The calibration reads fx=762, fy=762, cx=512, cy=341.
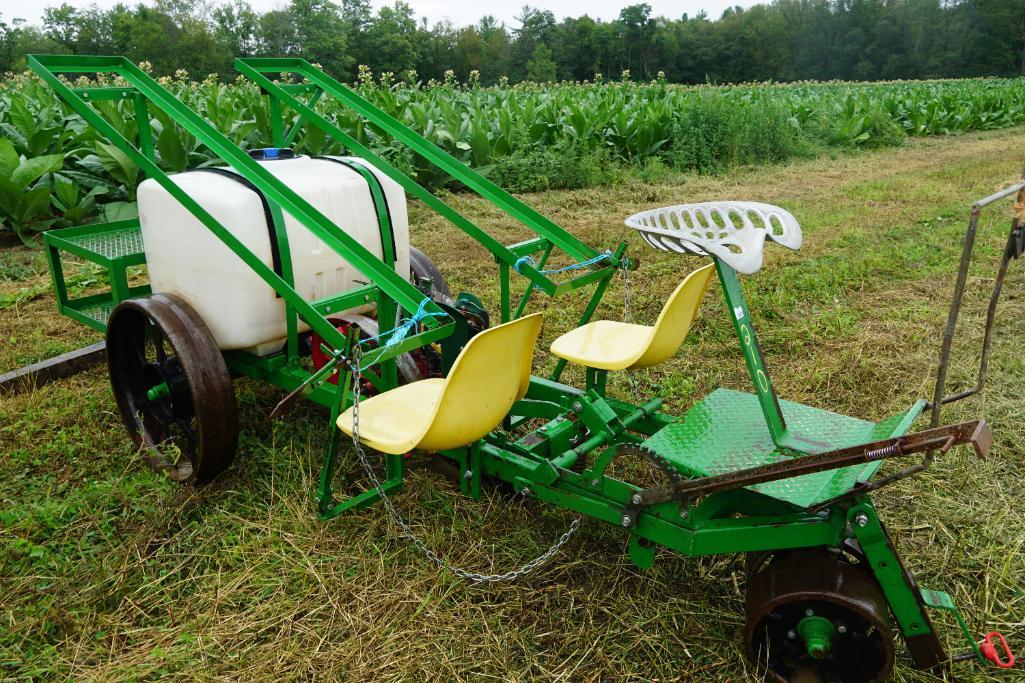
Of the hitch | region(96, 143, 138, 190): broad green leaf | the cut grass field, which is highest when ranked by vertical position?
region(96, 143, 138, 190): broad green leaf

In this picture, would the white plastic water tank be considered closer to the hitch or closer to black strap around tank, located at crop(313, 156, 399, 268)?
black strap around tank, located at crop(313, 156, 399, 268)

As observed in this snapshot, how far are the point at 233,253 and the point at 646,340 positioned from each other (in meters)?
1.74

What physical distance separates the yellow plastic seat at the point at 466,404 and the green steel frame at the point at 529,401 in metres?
0.18

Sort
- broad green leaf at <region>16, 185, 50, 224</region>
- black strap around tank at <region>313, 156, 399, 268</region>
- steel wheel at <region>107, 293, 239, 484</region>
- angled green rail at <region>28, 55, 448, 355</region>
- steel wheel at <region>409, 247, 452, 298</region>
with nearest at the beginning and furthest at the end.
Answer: angled green rail at <region>28, 55, 448, 355</region> → steel wheel at <region>107, 293, 239, 484</region> → black strap around tank at <region>313, 156, 399, 268</region> → steel wheel at <region>409, 247, 452, 298</region> → broad green leaf at <region>16, 185, 50, 224</region>

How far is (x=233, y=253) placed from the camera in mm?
3172

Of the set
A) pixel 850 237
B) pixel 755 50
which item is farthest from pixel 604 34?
pixel 850 237

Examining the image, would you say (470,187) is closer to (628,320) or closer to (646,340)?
(628,320)

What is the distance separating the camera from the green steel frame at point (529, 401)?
2.20m

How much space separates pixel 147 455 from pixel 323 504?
1.10m

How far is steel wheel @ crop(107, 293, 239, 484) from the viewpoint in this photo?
304 cm

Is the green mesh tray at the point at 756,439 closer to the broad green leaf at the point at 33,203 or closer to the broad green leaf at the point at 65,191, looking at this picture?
the broad green leaf at the point at 65,191

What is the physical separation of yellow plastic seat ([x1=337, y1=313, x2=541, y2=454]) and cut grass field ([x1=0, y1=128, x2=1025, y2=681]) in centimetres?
59

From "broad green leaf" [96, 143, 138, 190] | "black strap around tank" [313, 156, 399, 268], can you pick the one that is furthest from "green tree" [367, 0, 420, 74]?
"black strap around tank" [313, 156, 399, 268]

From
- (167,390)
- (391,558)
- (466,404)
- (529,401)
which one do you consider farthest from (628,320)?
(167,390)
